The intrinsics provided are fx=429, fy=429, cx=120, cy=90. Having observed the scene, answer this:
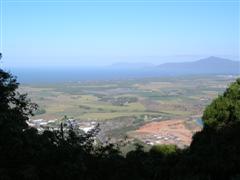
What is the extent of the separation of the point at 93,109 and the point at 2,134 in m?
62.3

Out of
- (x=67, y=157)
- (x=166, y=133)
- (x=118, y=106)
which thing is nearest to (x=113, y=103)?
(x=118, y=106)

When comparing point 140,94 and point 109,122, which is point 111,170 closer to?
point 109,122

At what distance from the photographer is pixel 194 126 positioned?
47656 millimetres

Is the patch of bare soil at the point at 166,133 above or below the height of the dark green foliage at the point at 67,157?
below

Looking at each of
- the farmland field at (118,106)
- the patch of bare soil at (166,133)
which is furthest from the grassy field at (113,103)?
the patch of bare soil at (166,133)

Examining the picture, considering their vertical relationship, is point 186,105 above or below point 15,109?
below

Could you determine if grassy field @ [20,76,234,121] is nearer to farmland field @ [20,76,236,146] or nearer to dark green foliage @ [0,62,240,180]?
farmland field @ [20,76,236,146]

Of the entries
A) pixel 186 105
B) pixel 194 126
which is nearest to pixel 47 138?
pixel 194 126

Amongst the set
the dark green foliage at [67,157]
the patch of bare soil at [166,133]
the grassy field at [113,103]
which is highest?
the dark green foliage at [67,157]

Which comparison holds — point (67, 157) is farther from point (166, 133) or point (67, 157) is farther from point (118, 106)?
point (118, 106)

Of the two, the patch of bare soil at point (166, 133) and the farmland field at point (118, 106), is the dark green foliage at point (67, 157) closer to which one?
the patch of bare soil at point (166, 133)

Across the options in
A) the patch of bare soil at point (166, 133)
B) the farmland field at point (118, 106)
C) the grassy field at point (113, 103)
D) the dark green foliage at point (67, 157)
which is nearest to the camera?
the dark green foliage at point (67, 157)

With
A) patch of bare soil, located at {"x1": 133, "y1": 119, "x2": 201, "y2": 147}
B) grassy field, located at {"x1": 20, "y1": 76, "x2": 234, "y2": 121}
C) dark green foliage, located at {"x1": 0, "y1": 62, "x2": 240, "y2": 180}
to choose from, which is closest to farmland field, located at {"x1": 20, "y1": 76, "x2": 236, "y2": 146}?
grassy field, located at {"x1": 20, "y1": 76, "x2": 234, "y2": 121}

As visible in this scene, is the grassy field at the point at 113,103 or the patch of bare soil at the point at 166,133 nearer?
the patch of bare soil at the point at 166,133
